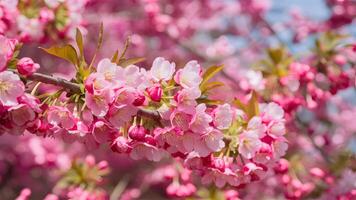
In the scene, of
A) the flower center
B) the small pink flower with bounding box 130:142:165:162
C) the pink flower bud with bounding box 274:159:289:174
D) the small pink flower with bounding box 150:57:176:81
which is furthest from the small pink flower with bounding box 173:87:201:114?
the pink flower bud with bounding box 274:159:289:174

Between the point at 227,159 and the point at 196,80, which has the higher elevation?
the point at 196,80

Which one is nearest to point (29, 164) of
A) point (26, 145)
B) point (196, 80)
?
point (26, 145)

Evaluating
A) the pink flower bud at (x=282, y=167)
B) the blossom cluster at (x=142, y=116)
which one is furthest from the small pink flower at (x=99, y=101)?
the pink flower bud at (x=282, y=167)

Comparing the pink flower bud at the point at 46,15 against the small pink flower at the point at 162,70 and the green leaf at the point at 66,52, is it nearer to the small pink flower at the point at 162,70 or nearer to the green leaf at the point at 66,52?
the green leaf at the point at 66,52

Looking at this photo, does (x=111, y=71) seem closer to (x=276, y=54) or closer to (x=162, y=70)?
(x=162, y=70)

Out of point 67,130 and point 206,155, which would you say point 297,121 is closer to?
point 206,155

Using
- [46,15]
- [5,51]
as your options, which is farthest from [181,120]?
[46,15]

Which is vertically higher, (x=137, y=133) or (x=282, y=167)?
(x=137, y=133)
